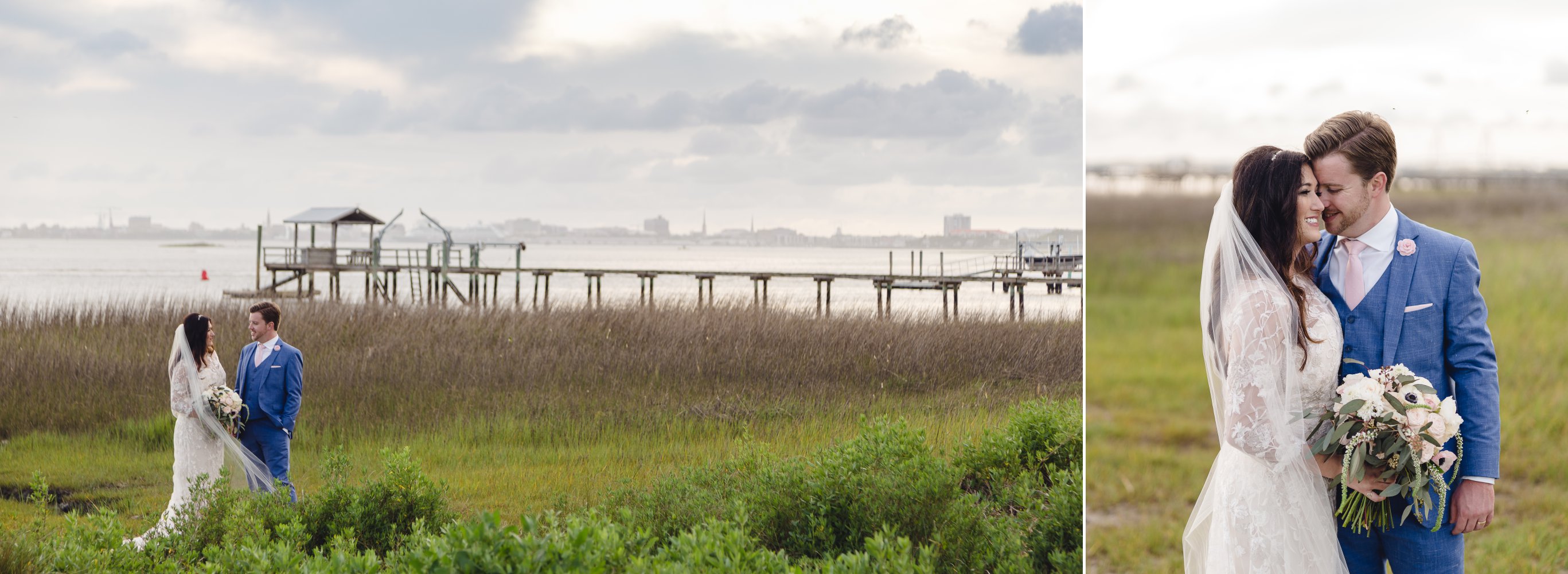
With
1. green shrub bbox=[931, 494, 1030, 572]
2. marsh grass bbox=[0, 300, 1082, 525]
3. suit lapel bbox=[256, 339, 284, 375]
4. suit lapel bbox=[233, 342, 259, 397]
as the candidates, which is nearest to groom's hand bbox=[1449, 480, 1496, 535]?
green shrub bbox=[931, 494, 1030, 572]

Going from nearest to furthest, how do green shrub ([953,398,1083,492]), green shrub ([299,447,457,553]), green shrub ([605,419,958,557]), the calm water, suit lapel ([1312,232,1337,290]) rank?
1. suit lapel ([1312,232,1337,290])
2. green shrub ([605,419,958,557])
3. green shrub ([299,447,457,553])
4. green shrub ([953,398,1083,492])
5. the calm water

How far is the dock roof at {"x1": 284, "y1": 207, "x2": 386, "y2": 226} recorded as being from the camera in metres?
35.4

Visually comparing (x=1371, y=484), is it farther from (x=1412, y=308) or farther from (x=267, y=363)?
(x=267, y=363)

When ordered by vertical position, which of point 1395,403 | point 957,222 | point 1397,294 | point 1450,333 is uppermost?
point 957,222

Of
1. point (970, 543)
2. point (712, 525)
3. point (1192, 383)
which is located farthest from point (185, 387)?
point (1192, 383)

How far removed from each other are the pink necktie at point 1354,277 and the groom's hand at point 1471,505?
0.55 metres

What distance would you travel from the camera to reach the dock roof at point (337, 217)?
1394 inches

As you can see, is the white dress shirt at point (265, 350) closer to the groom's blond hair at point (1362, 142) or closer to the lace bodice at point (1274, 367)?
the lace bodice at point (1274, 367)

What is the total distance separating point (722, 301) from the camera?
19406mm

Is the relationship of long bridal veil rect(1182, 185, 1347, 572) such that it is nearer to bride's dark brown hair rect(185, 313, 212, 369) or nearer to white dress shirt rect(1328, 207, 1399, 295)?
white dress shirt rect(1328, 207, 1399, 295)

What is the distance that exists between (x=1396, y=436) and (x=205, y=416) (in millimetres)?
5855

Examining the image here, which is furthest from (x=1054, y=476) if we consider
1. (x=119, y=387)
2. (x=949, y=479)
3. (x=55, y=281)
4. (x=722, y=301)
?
(x=55, y=281)

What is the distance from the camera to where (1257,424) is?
2771 millimetres

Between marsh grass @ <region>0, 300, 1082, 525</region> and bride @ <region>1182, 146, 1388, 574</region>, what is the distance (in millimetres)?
2888
